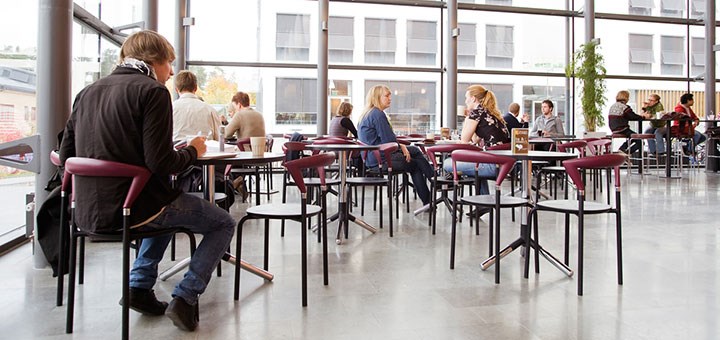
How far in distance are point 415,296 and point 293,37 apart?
834cm

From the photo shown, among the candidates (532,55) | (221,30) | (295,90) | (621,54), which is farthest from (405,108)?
(621,54)

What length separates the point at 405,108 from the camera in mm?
10695

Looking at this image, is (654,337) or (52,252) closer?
(654,337)

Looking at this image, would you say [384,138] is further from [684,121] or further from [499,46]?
Result: [684,121]

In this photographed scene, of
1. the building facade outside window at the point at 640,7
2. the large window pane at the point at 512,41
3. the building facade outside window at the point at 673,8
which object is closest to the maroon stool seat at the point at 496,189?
the large window pane at the point at 512,41

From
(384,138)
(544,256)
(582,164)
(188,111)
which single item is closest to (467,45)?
(384,138)

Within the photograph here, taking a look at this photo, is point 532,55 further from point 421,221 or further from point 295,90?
point 421,221

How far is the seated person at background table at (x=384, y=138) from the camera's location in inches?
194

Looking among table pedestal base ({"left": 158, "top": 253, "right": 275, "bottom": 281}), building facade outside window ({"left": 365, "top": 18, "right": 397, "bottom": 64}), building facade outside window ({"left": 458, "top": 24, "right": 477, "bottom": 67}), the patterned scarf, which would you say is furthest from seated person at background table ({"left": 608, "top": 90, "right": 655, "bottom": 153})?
the patterned scarf

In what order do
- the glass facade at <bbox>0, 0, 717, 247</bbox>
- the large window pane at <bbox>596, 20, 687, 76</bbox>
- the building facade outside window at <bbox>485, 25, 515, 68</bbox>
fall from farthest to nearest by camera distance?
the large window pane at <bbox>596, 20, 687, 76</bbox>
the building facade outside window at <bbox>485, 25, 515, 68</bbox>
the glass facade at <bbox>0, 0, 717, 247</bbox>

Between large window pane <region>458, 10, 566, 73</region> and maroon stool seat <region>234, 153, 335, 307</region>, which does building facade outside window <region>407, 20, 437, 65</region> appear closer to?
large window pane <region>458, 10, 566, 73</region>

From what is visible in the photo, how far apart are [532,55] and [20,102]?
383 inches

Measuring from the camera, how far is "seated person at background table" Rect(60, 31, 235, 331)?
2.00 metres

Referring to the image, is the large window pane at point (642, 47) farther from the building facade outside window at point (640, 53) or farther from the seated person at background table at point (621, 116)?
the seated person at background table at point (621, 116)
